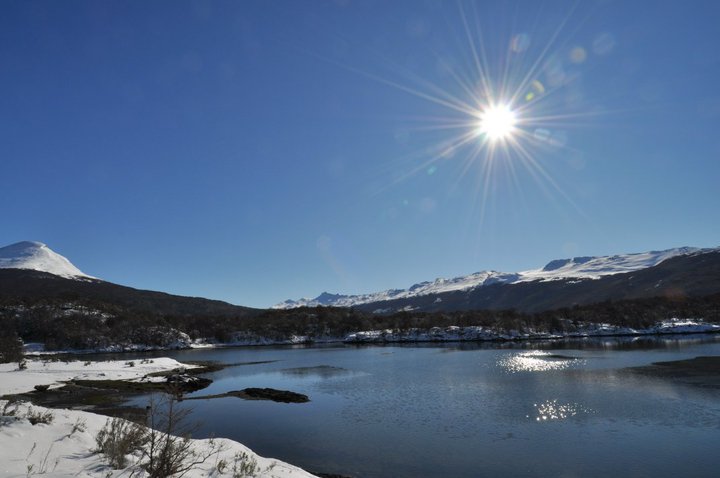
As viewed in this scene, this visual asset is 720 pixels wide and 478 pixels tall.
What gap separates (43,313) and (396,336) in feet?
292

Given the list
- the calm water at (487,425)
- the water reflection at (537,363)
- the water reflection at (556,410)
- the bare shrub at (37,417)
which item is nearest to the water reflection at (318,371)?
the calm water at (487,425)

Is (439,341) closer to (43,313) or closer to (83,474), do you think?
(43,313)

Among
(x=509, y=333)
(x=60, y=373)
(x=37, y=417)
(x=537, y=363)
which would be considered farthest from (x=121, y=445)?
(x=509, y=333)

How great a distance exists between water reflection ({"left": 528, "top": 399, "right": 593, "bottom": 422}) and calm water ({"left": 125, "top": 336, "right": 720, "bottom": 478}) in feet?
0.20

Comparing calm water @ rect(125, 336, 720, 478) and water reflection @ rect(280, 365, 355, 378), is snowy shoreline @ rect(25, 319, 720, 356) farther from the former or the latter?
calm water @ rect(125, 336, 720, 478)

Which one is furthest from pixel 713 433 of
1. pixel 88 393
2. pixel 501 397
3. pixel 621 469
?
pixel 88 393

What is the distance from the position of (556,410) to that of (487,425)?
611 cm

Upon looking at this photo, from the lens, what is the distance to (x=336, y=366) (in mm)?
59531

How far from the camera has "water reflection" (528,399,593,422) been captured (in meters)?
26.0

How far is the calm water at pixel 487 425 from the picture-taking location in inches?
717

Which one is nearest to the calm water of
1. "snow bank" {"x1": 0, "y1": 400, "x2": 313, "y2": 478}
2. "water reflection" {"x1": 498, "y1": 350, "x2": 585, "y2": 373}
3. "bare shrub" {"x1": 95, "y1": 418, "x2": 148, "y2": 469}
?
"water reflection" {"x1": 498, "y1": 350, "x2": 585, "y2": 373}

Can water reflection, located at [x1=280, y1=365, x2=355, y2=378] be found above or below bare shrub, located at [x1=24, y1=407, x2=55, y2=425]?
below

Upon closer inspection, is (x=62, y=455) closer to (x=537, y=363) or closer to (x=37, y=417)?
(x=37, y=417)

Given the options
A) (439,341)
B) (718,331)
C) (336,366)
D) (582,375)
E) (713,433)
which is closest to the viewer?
(713,433)
